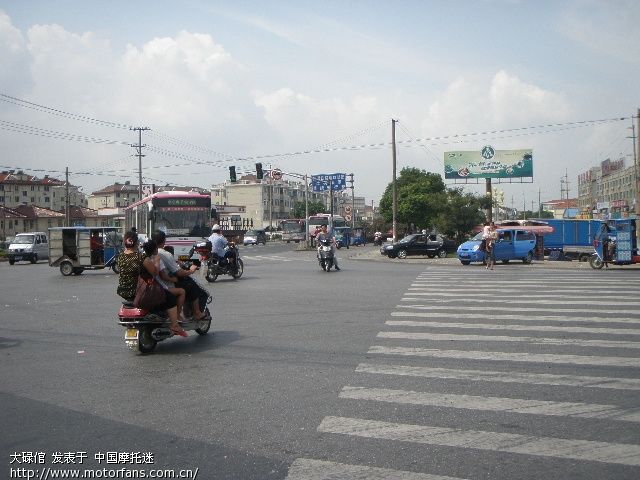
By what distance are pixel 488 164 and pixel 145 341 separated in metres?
55.4

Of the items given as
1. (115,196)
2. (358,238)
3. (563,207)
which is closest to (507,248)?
(358,238)

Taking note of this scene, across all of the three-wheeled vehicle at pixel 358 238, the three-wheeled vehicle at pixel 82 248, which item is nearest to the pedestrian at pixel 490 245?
the three-wheeled vehicle at pixel 82 248

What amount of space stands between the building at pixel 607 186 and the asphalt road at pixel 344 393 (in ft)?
212

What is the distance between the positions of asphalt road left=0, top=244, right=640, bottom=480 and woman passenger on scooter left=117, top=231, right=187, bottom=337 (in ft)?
1.72

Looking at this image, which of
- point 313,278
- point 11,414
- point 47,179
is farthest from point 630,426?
point 47,179

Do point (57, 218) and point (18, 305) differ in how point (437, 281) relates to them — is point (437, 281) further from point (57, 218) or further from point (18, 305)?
point (57, 218)

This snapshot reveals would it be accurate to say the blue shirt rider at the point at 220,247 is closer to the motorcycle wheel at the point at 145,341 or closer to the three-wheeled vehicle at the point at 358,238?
the motorcycle wheel at the point at 145,341

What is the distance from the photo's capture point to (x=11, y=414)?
605 cm

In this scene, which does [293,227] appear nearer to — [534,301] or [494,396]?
[534,301]

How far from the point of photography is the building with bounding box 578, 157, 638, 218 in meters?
76.8

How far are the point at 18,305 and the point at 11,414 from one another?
385 inches

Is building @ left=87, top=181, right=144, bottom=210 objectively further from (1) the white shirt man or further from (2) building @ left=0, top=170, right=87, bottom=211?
(1) the white shirt man

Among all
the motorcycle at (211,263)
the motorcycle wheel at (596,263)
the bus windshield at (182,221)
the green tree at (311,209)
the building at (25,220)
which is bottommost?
the motorcycle wheel at (596,263)

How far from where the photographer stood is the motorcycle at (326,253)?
2395cm
